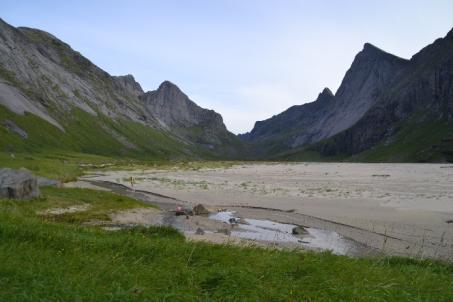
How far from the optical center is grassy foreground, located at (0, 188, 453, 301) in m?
8.73

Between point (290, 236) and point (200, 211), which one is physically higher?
point (200, 211)

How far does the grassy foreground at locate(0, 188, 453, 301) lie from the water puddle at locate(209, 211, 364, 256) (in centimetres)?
1241

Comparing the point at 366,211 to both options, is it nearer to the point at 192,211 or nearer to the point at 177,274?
the point at 192,211

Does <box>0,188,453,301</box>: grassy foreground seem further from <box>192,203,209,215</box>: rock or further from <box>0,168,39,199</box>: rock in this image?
<box>192,203,209,215</box>: rock

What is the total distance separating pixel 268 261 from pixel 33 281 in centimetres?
602

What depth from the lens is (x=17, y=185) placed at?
3522 centimetres

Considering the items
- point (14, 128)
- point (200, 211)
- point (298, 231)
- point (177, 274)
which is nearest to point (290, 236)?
point (298, 231)

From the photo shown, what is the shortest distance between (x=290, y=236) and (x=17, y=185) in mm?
22738

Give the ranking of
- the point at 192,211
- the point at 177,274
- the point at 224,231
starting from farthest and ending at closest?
the point at 192,211
the point at 224,231
the point at 177,274

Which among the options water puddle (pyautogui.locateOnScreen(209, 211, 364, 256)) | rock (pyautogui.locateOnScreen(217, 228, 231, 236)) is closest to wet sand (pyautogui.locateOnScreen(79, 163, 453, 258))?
water puddle (pyautogui.locateOnScreen(209, 211, 364, 256))

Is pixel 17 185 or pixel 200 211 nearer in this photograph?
pixel 17 185

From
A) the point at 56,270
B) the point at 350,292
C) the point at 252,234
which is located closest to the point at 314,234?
the point at 252,234

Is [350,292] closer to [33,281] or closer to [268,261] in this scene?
[268,261]

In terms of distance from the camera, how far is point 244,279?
980cm
